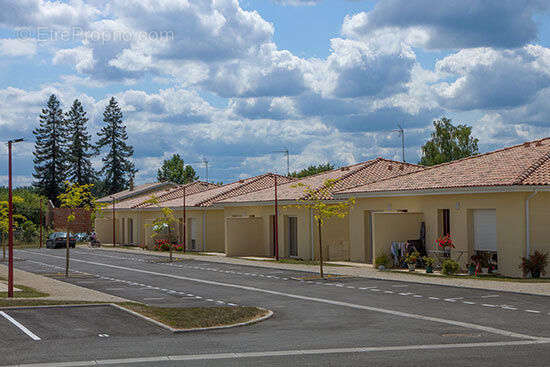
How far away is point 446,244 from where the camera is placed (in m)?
27.5

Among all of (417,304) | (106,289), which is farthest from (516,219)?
(106,289)

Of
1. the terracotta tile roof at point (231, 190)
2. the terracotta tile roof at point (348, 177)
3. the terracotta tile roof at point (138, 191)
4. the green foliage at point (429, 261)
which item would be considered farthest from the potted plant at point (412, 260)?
the terracotta tile roof at point (138, 191)

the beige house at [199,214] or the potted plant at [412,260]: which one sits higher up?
the beige house at [199,214]

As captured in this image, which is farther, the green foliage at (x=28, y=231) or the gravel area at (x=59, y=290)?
the green foliage at (x=28, y=231)

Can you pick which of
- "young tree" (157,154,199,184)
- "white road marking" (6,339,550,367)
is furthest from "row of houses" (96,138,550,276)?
"young tree" (157,154,199,184)

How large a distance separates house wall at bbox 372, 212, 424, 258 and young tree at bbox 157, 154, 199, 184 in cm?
8079

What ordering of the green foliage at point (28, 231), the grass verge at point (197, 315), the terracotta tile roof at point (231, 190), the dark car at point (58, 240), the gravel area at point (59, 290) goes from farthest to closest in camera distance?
1. the green foliage at point (28, 231)
2. the dark car at point (58, 240)
3. the terracotta tile roof at point (231, 190)
4. the gravel area at point (59, 290)
5. the grass verge at point (197, 315)

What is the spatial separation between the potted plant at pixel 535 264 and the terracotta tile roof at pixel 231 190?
24.7 m

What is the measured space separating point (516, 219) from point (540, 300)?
6.44 meters

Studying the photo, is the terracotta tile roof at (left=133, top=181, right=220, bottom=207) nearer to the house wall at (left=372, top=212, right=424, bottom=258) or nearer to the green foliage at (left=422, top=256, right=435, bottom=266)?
the house wall at (left=372, top=212, right=424, bottom=258)

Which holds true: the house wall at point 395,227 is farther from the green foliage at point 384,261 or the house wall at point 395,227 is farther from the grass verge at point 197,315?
the grass verge at point 197,315

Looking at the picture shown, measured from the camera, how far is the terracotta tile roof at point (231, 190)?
157 feet

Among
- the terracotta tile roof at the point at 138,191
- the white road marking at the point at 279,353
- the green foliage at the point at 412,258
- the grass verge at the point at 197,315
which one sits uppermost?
the terracotta tile roof at the point at 138,191

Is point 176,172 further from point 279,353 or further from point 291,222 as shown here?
point 279,353
